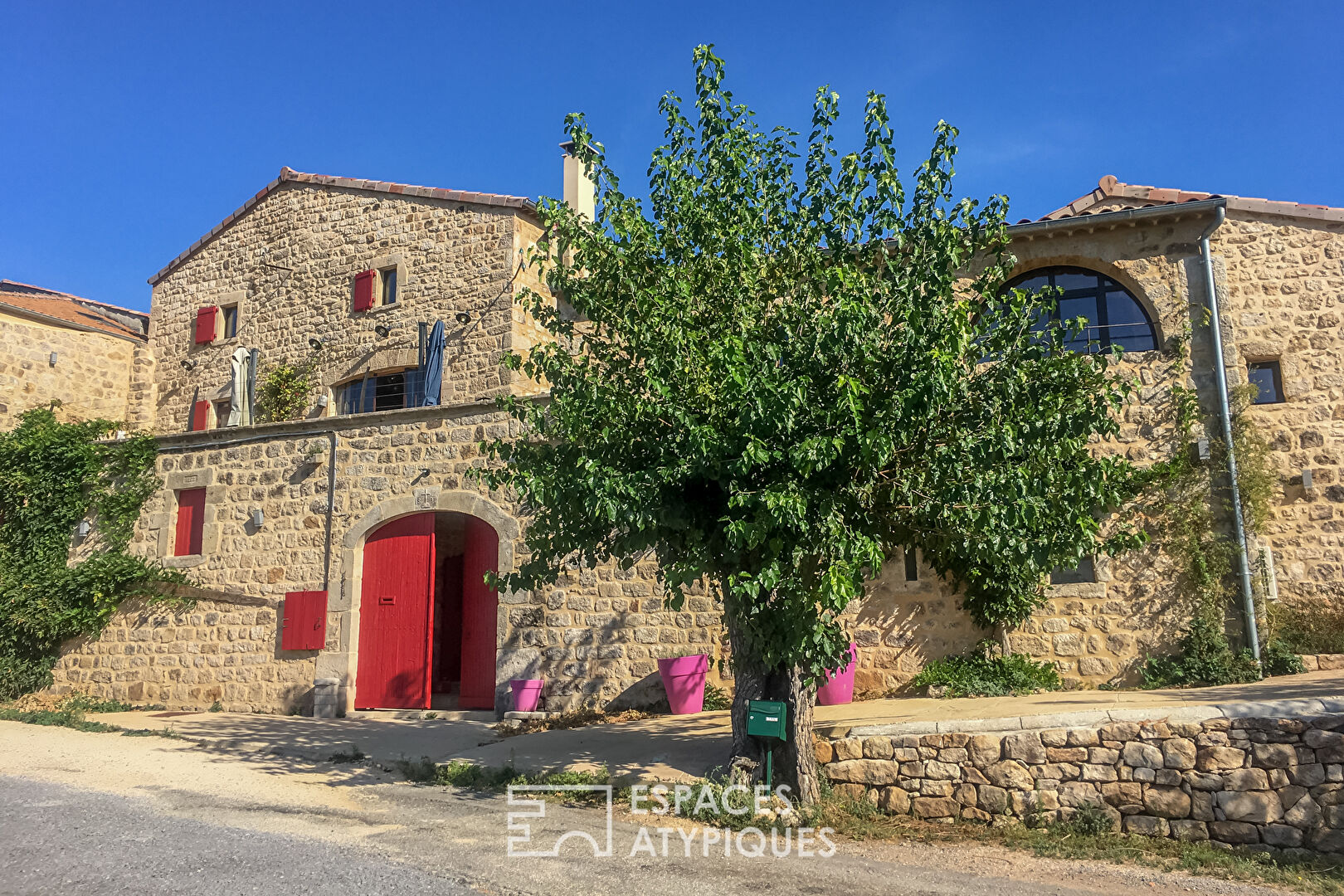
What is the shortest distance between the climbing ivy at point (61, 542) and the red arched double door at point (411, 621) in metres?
2.95

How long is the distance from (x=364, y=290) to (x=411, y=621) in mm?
7194

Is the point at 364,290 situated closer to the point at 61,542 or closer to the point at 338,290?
the point at 338,290

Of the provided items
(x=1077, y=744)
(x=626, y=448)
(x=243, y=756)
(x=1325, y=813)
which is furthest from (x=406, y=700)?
(x=1325, y=813)

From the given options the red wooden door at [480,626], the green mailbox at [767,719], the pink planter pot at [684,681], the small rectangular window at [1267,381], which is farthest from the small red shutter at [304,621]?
the small rectangular window at [1267,381]

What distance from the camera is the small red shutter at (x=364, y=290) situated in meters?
16.3

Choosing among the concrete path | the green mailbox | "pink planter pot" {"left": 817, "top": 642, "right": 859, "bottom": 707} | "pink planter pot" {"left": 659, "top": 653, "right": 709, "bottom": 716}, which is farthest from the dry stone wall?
the green mailbox

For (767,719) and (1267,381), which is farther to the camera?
(1267,381)

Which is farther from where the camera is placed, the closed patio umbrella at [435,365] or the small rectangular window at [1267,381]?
the closed patio umbrella at [435,365]

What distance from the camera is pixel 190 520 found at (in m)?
12.8

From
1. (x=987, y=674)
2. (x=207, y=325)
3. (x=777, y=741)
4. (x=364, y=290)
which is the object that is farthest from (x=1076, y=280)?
(x=207, y=325)

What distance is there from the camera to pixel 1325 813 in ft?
18.8

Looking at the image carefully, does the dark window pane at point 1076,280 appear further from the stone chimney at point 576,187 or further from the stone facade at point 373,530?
the stone chimney at point 576,187

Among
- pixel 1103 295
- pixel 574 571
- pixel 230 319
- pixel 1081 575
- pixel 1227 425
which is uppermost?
pixel 230 319
